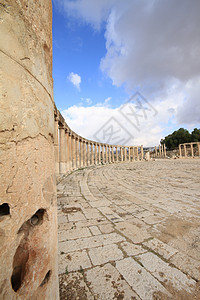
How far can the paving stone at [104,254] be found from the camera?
1703mm

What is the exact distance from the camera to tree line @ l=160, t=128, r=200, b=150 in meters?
30.3

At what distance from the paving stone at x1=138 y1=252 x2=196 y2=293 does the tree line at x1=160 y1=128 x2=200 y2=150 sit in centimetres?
3428

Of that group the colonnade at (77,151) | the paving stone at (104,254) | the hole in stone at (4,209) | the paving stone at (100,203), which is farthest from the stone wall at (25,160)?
the colonnade at (77,151)

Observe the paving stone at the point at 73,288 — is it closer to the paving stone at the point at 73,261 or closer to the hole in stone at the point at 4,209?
the paving stone at the point at 73,261

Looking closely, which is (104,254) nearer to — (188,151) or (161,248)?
(161,248)

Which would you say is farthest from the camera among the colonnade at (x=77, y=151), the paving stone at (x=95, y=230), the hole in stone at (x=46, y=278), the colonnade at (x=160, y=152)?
the colonnade at (x=160, y=152)

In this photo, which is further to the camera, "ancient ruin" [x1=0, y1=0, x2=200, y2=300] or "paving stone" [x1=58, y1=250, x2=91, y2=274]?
"paving stone" [x1=58, y1=250, x2=91, y2=274]

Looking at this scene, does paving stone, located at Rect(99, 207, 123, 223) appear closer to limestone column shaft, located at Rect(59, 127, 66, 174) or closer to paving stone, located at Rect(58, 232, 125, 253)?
paving stone, located at Rect(58, 232, 125, 253)

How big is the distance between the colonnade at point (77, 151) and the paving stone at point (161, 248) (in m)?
4.95

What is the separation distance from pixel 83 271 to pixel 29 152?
1.51 meters

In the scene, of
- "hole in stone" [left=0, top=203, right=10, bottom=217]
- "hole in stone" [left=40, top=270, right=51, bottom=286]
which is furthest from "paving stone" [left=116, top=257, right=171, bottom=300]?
"hole in stone" [left=0, top=203, right=10, bottom=217]

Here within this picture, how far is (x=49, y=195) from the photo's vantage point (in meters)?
1.03

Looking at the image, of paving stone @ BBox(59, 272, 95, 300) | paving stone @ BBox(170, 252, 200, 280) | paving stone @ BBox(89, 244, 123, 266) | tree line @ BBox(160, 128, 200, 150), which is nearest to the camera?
paving stone @ BBox(59, 272, 95, 300)

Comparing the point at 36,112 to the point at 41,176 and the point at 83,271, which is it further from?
the point at 83,271
